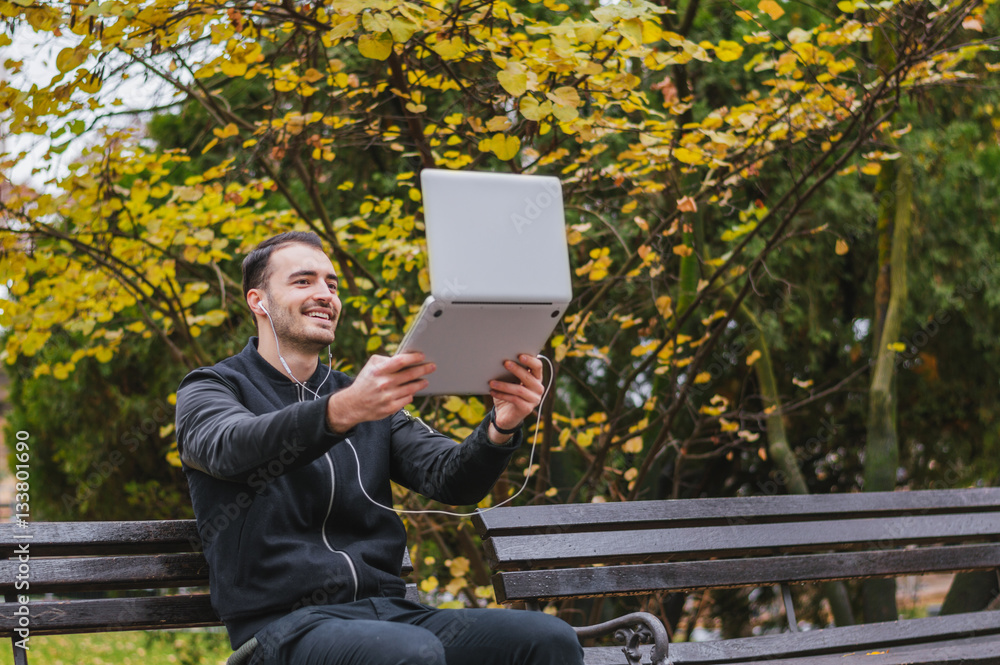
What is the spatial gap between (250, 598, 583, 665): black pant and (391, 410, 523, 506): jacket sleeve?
31 cm

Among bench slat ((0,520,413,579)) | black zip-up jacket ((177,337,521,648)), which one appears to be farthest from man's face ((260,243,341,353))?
bench slat ((0,520,413,579))

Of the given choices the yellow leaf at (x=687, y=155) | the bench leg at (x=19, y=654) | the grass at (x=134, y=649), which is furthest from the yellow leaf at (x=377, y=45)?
the grass at (x=134, y=649)

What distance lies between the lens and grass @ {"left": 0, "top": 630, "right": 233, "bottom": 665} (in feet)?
Result: 20.2

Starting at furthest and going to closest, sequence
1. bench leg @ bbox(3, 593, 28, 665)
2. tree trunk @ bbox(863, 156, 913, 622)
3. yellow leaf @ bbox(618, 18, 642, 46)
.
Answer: tree trunk @ bbox(863, 156, 913, 622) < yellow leaf @ bbox(618, 18, 642, 46) < bench leg @ bbox(3, 593, 28, 665)

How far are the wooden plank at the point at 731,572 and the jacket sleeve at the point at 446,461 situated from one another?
1.38 feet

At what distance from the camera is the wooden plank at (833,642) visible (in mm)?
2768

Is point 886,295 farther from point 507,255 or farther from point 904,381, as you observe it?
point 507,255

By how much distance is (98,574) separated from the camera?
2354mm

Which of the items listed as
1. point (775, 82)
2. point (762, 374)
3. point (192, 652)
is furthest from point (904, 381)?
point (192, 652)

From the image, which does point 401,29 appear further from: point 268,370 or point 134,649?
point 134,649

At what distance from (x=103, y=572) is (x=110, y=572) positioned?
2 centimetres

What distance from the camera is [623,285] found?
551cm

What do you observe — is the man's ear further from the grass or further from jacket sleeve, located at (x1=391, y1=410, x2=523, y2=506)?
the grass

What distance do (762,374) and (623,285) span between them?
0.99m
